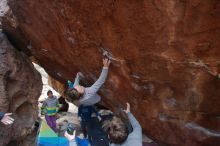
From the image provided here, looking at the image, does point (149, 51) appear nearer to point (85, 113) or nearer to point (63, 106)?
point (85, 113)

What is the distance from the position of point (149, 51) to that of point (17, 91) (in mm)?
3072

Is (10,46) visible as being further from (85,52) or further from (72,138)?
(72,138)

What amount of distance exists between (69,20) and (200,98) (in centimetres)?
208

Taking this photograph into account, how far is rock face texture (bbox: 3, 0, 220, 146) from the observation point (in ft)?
14.4

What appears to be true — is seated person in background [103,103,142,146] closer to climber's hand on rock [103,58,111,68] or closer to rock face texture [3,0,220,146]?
rock face texture [3,0,220,146]

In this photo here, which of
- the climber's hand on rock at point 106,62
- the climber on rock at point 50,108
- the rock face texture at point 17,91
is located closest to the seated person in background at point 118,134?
the climber's hand on rock at point 106,62

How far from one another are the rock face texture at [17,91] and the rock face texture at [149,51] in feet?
1.69

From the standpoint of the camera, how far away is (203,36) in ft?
14.2

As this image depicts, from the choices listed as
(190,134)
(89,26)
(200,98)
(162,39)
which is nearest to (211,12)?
(162,39)

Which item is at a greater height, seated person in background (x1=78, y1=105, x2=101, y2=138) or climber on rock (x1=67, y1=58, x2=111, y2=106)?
climber on rock (x1=67, y1=58, x2=111, y2=106)

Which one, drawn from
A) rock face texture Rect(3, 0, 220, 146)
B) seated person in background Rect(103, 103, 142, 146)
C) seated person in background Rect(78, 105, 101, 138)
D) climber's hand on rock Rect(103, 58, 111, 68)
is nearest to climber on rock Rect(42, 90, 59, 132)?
rock face texture Rect(3, 0, 220, 146)

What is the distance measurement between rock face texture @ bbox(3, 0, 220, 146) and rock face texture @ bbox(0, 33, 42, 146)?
1.69 feet

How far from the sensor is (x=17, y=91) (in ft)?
23.0

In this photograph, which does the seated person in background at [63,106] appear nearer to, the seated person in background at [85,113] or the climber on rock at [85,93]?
the seated person in background at [85,113]
